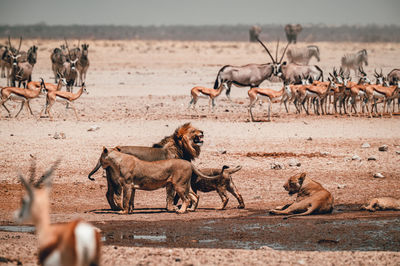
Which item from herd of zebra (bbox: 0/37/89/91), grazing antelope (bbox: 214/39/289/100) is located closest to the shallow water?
grazing antelope (bbox: 214/39/289/100)

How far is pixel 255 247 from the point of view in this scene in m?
8.56

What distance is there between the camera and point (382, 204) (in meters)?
10.8

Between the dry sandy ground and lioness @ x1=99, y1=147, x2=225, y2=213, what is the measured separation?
33cm

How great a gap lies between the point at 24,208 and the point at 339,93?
19.0m

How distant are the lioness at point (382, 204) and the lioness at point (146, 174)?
2678 mm

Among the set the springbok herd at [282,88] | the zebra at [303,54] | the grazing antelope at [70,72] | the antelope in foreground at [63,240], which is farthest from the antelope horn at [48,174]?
the zebra at [303,54]

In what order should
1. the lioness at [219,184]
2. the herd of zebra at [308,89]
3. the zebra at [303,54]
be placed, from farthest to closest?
the zebra at [303,54]
the herd of zebra at [308,89]
the lioness at [219,184]

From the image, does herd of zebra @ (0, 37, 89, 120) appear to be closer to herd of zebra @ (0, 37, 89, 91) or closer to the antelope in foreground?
herd of zebra @ (0, 37, 89, 91)

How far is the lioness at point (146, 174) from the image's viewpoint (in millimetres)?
10570

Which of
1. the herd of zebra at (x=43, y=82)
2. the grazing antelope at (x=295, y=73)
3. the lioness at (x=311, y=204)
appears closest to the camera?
the lioness at (x=311, y=204)

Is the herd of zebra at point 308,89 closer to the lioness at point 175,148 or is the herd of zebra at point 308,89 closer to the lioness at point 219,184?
the lioness at point 175,148

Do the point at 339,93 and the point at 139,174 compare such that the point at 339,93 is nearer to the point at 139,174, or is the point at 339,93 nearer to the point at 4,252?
the point at 139,174

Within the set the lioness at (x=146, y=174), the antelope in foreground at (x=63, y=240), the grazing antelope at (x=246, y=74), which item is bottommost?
the lioness at (x=146, y=174)

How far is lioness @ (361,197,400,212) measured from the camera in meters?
10.7
